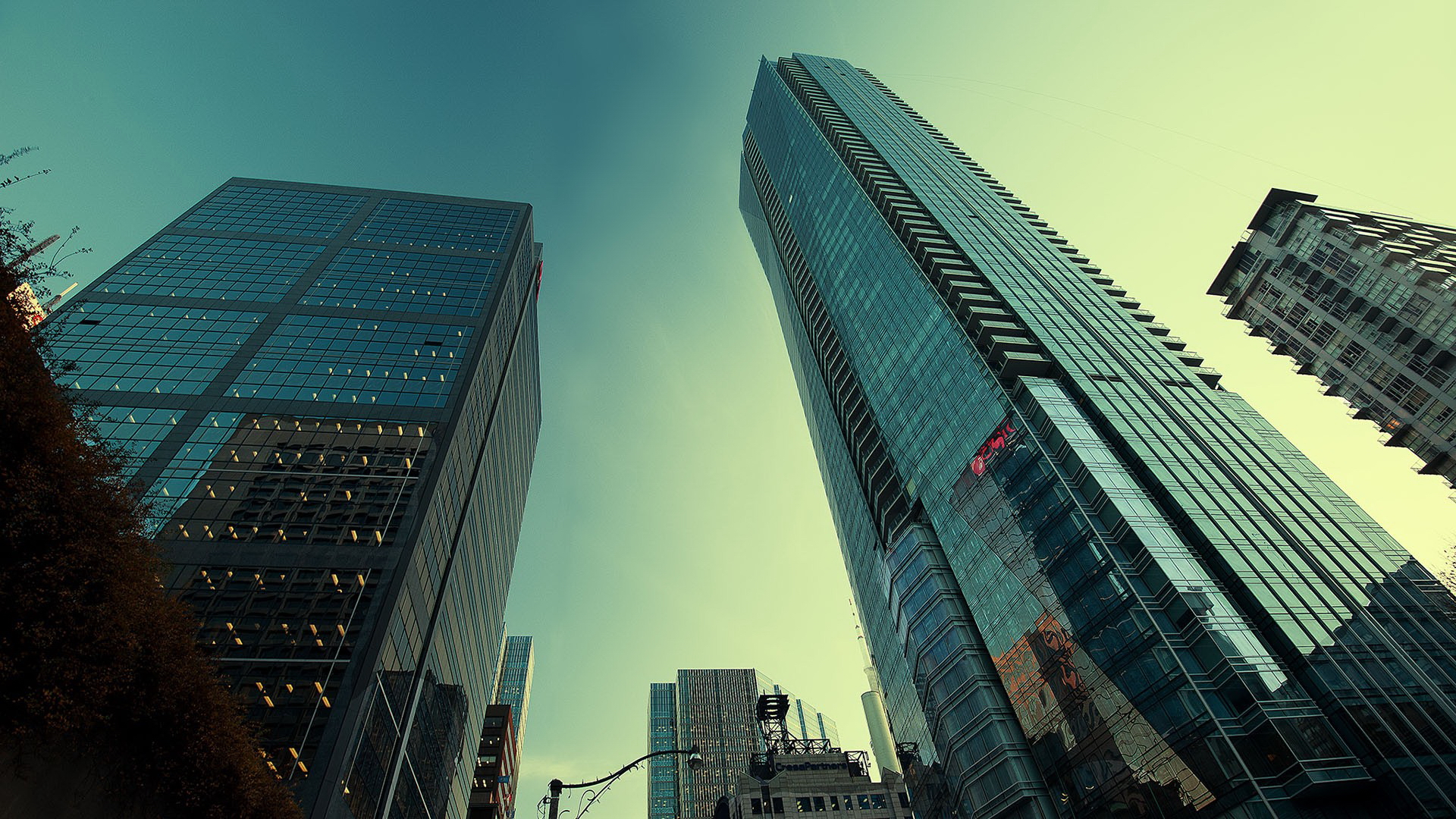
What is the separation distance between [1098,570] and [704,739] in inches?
6234

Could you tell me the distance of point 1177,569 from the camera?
1756 inches

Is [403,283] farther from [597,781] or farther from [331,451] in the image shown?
[597,781]

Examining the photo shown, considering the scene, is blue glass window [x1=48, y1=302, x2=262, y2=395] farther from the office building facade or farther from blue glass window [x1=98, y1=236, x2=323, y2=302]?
the office building facade

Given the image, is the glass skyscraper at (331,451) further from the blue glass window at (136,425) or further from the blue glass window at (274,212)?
the blue glass window at (274,212)

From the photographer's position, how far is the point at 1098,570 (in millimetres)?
47531

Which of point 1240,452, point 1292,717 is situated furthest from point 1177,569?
point 1240,452

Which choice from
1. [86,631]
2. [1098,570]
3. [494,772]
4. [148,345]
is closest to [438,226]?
[148,345]

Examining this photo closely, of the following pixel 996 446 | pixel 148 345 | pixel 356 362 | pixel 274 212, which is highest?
pixel 274 212

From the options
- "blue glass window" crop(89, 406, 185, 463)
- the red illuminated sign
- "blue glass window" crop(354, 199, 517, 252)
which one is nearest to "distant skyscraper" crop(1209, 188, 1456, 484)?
the red illuminated sign

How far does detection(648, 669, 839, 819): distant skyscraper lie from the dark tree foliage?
163775 millimetres

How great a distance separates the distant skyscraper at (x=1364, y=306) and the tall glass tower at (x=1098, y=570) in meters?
13.1

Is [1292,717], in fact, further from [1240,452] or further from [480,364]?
[480,364]

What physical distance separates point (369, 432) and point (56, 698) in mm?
43731

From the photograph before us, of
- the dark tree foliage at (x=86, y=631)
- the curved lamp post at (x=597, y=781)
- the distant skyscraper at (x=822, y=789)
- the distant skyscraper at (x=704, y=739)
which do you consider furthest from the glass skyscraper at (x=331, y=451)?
the distant skyscraper at (x=704, y=739)
